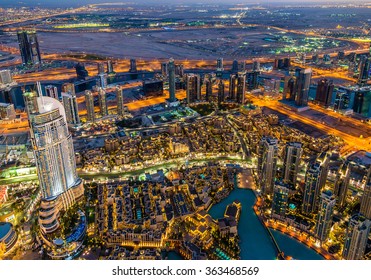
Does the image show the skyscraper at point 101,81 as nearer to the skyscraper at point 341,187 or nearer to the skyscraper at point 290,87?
the skyscraper at point 290,87

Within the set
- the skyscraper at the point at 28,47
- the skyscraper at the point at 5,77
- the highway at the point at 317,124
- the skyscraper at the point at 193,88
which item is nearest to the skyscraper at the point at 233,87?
the highway at the point at 317,124

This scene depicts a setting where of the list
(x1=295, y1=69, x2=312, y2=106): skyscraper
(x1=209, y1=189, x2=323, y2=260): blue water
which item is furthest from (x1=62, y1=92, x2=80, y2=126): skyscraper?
(x1=295, y1=69, x2=312, y2=106): skyscraper

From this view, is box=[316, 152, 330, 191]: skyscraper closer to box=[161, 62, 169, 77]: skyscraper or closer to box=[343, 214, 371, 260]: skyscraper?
A: box=[343, 214, 371, 260]: skyscraper

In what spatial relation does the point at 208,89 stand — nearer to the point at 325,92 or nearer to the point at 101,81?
the point at 325,92

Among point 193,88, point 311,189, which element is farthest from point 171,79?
point 311,189
